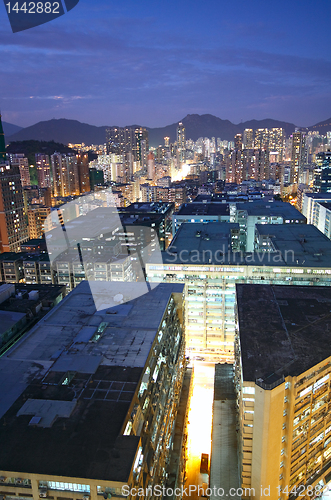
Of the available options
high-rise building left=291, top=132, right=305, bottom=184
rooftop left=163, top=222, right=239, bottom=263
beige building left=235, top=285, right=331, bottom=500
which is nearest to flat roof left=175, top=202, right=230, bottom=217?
rooftop left=163, top=222, right=239, bottom=263

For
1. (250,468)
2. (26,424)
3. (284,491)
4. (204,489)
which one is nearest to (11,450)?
(26,424)

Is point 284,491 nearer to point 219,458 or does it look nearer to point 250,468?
point 250,468

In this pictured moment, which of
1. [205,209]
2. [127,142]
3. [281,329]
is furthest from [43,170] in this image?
[281,329]

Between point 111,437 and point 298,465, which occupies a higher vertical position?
point 111,437

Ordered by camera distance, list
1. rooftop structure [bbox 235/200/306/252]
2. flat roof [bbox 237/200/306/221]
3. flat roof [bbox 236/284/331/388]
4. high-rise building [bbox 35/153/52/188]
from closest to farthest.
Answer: flat roof [bbox 236/284/331/388] → rooftop structure [bbox 235/200/306/252] → flat roof [bbox 237/200/306/221] → high-rise building [bbox 35/153/52/188]

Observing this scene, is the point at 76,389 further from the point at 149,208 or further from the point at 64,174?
the point at 64,174

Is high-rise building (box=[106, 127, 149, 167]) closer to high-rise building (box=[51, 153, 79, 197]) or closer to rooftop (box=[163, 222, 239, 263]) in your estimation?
high-rise building (box=[51, 153, 79, 197])
